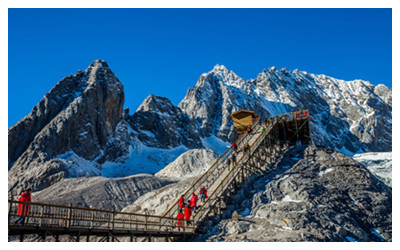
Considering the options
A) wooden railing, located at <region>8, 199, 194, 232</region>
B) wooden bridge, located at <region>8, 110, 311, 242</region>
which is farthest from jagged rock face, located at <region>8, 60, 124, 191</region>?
wooden railing, located at <region>8, 199, 194, 232</region>

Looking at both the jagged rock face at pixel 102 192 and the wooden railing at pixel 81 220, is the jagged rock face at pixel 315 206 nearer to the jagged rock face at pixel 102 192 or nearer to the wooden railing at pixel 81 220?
the wooden railing at pixel 81 220

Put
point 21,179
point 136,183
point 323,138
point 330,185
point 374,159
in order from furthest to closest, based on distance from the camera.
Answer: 1. point 323,138
2. point 374,159
3. point 21,179
4. point 136,183
5. point 330,185

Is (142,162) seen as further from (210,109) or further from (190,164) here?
(210,109)

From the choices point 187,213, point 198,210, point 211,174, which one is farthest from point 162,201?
point 187,213

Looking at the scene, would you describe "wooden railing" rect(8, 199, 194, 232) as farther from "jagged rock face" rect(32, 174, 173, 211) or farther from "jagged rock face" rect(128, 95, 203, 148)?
"jagged rock face" rect(128, 95, 203, 148)

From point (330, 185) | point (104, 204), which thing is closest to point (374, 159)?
point (104, 204)

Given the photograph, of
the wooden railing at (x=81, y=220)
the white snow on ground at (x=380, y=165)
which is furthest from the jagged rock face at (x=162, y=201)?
the white snow on ground at (x=380, y=165)
